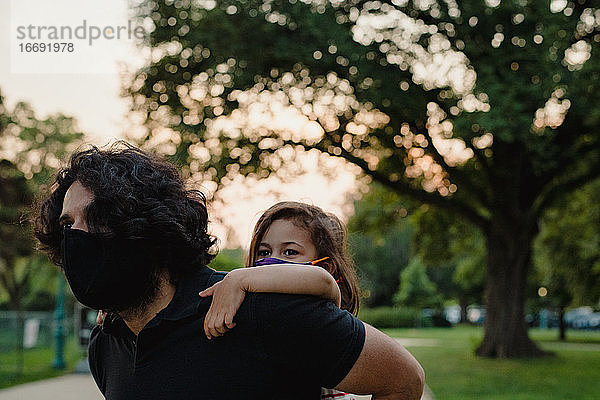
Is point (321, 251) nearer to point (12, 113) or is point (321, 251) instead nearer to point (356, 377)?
point (356, 377)

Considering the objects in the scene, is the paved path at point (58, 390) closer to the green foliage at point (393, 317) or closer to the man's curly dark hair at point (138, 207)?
the man's curly dark hair at point (138, 207)

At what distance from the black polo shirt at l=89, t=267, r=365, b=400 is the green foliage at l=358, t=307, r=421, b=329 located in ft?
150

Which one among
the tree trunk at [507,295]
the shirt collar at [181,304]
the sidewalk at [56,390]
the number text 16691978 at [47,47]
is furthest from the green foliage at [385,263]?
the shirt collar at [181,304]

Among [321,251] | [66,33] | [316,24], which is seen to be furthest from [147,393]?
[316,24]

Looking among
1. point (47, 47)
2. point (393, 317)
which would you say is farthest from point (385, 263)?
point (47, 47)

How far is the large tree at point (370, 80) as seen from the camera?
574 inches

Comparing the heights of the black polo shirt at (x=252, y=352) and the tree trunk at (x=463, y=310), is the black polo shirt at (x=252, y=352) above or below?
above

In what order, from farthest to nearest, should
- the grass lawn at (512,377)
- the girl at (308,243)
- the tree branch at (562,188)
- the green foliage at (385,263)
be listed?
the green foliage at (385,263)
the tree branch at (562,188)
the grass lawn at (512,377)
the girl at (308,243)

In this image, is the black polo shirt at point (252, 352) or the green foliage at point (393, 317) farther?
the green foliage at point (393, 317)

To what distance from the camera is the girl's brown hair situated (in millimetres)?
2828

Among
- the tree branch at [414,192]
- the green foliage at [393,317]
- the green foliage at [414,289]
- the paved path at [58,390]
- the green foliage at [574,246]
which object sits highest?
the tree branch at [414,192]

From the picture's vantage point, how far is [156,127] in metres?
16.8

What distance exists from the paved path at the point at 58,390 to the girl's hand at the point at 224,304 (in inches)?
398

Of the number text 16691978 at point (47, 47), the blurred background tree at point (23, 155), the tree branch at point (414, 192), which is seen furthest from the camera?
the blurred background tree at point (23, 155)
